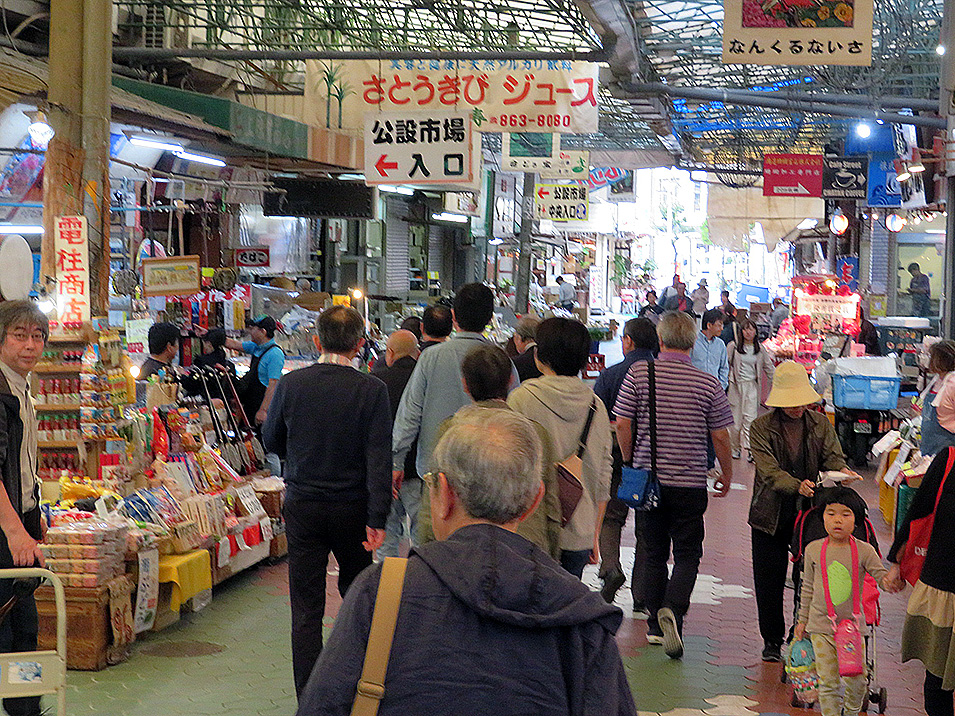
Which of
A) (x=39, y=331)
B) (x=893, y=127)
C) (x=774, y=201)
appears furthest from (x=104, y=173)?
(x=774, y=201)

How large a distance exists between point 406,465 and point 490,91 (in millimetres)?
8162

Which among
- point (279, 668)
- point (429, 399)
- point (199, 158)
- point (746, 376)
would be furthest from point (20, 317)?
point (746, 376)

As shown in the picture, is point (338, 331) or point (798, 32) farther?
point (798, 32)

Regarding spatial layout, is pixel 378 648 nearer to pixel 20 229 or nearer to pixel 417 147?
pixel 20 229

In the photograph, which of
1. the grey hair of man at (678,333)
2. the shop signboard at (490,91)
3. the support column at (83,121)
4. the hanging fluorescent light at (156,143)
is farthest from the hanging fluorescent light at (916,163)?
the support column at (83,121)

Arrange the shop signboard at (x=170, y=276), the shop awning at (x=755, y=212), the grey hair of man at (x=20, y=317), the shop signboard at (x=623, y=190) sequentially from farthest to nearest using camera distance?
the shop signboard at (x=623, y=190)
the shop awning at (x=755, y=212)
the shop signboard at (x=170, y=276)
the grey hair of man at (x=20, y=317)

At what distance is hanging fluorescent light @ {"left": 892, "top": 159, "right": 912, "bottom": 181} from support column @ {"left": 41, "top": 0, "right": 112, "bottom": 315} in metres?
11.8

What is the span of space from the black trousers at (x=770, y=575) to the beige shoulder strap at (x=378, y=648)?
474 centimetres

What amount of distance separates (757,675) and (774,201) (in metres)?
23.6

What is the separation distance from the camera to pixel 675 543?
6699 mm

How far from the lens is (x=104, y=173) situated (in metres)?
8.12

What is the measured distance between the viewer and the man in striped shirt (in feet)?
21.4

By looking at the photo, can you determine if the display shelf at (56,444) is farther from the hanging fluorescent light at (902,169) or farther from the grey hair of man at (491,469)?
the hanging fluorescent light at (902,169)

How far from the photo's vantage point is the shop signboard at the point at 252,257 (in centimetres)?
1617
